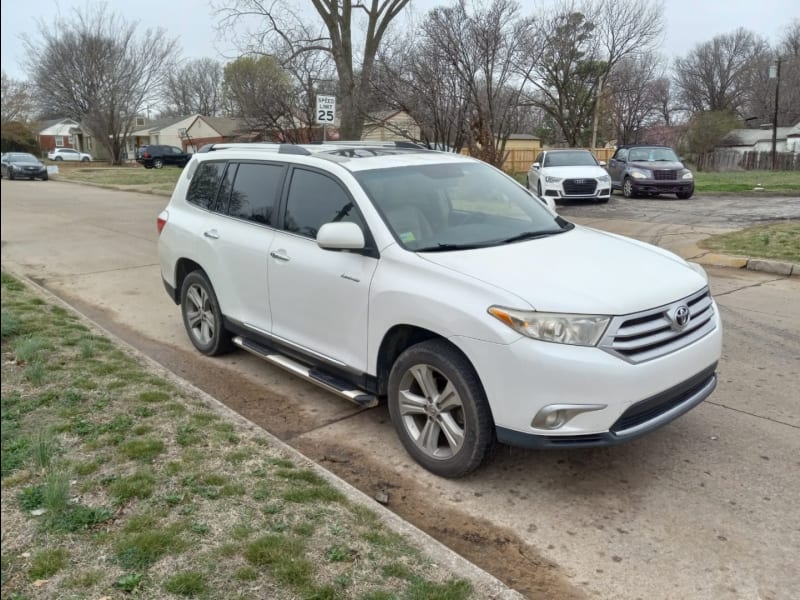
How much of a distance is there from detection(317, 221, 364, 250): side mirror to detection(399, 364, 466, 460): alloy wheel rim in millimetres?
824

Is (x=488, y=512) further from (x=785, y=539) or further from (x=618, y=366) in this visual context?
(x=785, y=539)

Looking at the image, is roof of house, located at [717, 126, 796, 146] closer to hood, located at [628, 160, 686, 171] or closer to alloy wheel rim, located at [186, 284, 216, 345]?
hood, located at [628, 160, 686, 171]

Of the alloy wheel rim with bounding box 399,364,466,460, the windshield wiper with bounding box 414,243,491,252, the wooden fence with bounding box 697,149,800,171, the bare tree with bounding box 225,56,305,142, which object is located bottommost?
the alloy wheel rim with bounding box 399,364,466,460

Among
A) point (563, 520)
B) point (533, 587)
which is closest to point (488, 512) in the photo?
point (563, 520)

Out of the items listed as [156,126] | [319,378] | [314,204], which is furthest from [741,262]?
[156,126]

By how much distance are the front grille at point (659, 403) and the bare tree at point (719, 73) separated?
216ft

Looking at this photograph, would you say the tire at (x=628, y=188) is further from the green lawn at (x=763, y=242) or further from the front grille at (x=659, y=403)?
→ the front grille at (x=659, y=403)

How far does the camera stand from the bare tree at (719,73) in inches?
2418

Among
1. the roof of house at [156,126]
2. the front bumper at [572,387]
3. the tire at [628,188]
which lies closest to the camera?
the front bumper at [572,387]

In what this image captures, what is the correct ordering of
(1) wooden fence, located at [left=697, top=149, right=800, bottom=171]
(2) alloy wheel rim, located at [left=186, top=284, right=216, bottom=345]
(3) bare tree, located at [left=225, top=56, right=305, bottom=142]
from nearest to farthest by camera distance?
(2) alloy wheel rim, located at [left=186, top=284, right=216, bottom=345], (3) bare tree, located at [left=225, top=56, right=305, bottom=142], (1) wooden fence, located at [left=697, top=149, right=800, bottom=171]

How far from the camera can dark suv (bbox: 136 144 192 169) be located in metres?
45.7

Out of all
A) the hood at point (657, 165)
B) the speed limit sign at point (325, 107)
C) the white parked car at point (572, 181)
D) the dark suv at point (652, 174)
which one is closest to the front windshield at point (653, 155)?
the dark suv at point (652, 174)

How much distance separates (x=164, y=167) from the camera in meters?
46.3

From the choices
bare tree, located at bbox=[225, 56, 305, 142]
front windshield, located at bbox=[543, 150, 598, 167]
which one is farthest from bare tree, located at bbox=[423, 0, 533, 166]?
bare tree, located at bbox=[225, 56, 305, 142]
